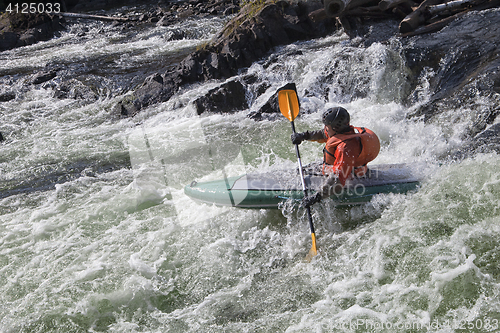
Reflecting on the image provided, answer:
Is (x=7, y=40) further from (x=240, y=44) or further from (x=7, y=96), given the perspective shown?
(x=240, y=44)

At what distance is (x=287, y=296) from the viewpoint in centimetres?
320

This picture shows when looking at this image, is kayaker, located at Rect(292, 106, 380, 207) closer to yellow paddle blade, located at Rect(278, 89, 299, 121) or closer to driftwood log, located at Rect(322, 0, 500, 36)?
yellow paddle blade, located at Rect(278, 89, 299, 121)

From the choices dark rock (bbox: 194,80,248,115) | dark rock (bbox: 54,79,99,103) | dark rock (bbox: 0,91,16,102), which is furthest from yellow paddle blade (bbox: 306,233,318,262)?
dark rock (bbox: 0,91,16,102)

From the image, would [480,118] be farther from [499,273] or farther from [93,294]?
[93,294]

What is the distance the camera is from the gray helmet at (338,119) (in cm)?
347

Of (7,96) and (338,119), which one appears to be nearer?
(338,119)

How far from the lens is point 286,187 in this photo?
4.02 meters

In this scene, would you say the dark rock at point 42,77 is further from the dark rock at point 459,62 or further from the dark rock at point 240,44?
the dark rock at point 459,62

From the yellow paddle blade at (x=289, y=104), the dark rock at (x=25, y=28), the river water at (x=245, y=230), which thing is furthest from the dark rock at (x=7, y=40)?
the yellow paddle blade at (x=289, y=104)

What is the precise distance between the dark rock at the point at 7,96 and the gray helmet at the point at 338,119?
7.93 metres

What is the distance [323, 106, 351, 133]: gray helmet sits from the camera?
3.47 metres

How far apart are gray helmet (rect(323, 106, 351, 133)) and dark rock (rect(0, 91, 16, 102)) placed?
7.93m

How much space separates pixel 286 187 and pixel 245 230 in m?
0.60

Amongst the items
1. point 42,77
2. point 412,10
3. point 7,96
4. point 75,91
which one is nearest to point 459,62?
point 412,10
